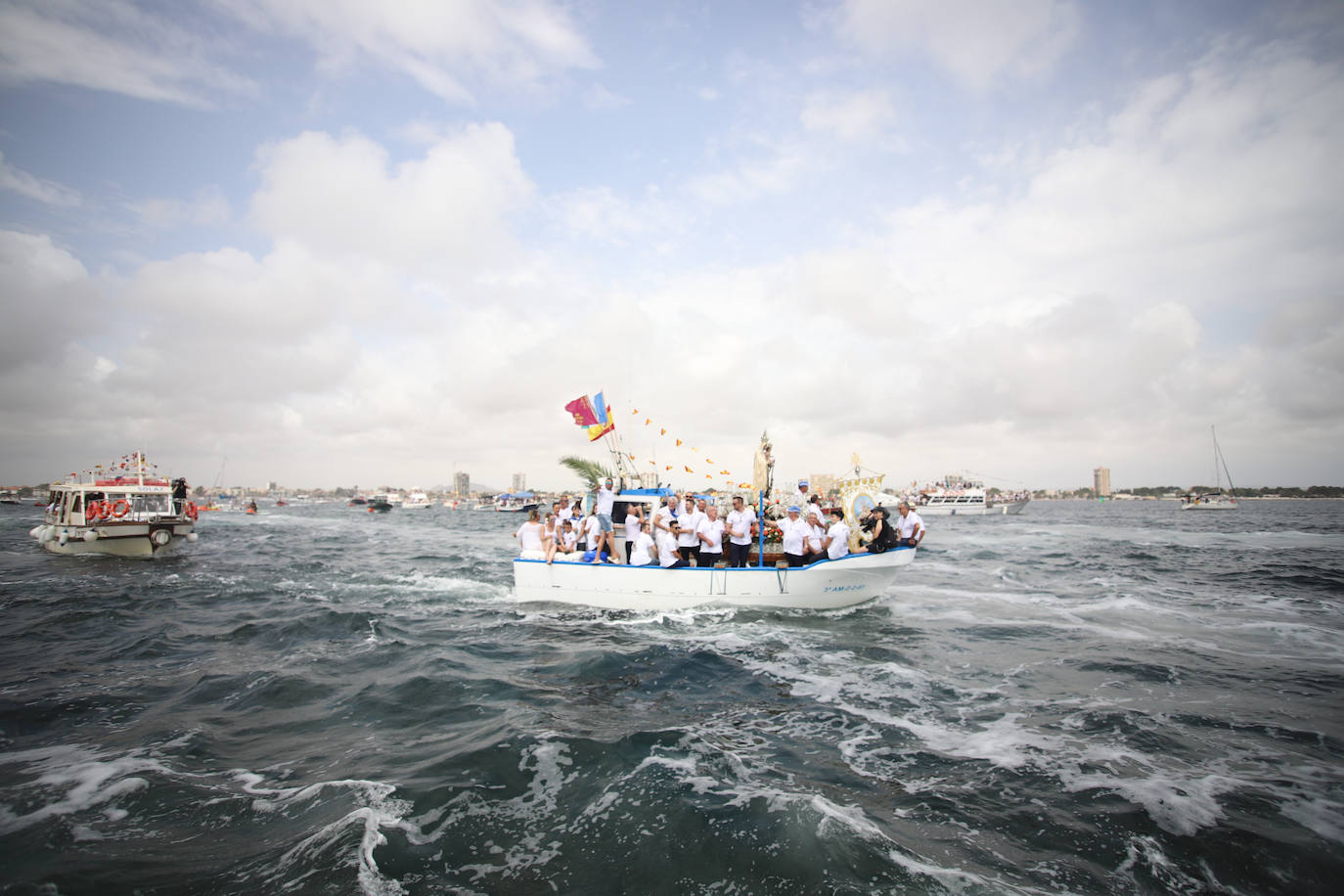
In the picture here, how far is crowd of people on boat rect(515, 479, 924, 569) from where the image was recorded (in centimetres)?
1275

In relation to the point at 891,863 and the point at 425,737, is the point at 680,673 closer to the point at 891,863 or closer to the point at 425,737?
the point at 425,737

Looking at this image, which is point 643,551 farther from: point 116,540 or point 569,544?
point 116,540

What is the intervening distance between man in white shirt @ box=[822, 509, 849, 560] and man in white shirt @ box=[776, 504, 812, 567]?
55cm

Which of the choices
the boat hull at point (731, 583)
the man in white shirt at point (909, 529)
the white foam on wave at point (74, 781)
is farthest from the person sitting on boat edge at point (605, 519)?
the white foam on wave at point (74, 781)

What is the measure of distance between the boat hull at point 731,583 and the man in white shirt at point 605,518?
732 mm

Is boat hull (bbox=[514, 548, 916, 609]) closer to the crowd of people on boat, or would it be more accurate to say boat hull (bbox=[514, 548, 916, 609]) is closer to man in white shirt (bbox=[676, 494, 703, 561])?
the crowd of people on boat

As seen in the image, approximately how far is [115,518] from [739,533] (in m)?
27.7

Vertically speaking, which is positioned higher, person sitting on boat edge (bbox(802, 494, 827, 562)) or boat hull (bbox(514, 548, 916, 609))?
person sitting on boat edge (bbox(802, 494, 827, 562))

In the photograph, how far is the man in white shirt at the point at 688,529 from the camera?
1296cm

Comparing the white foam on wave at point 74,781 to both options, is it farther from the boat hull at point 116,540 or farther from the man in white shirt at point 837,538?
the boat hull at point 116,540

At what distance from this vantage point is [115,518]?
942 inches

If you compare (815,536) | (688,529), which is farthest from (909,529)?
(688,529)

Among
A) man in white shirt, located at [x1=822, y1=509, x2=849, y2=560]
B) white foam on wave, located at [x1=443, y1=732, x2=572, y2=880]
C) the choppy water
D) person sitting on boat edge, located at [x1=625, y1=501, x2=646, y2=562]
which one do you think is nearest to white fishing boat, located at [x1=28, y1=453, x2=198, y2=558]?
the choppy water

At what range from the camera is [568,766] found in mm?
5965
